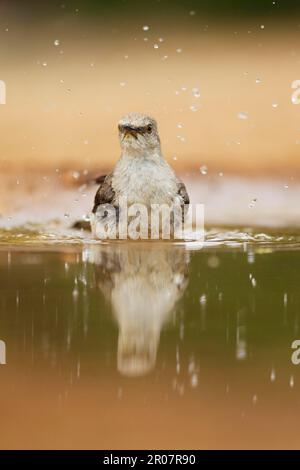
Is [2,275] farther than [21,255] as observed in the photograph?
No

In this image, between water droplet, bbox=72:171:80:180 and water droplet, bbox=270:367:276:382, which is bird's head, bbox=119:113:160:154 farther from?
water droplet, bbox=270:367:276:382

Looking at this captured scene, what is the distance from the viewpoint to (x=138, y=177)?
621 centimetres

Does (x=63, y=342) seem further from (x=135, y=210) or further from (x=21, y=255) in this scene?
(x=135, y=210)

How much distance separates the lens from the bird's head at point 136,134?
6.30 meters

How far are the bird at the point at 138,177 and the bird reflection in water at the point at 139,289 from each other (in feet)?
1.31

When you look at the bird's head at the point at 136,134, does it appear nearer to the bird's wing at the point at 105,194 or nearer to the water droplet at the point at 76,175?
the bird's wing at the point at 105,194

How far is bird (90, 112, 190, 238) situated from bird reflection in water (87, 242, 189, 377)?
40 cm

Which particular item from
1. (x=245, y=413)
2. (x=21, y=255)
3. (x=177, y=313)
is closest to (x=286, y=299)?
(x=177, y=313)

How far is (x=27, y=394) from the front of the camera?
2955 millimetres

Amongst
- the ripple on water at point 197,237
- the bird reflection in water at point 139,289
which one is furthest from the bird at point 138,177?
the bird reflection in water at point 139,289

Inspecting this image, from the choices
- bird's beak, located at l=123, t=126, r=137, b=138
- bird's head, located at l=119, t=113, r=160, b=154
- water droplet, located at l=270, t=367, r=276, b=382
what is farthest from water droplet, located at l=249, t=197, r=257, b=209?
water droplet, located at l=270, t=367, r=276, b=382

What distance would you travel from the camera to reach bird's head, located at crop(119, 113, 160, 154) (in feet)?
20.7

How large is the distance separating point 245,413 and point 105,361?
2.20 feet

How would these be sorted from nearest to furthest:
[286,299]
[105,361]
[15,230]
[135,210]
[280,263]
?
[105,361]
[286,299]
[280,263]
[135,210]
[15,230]
